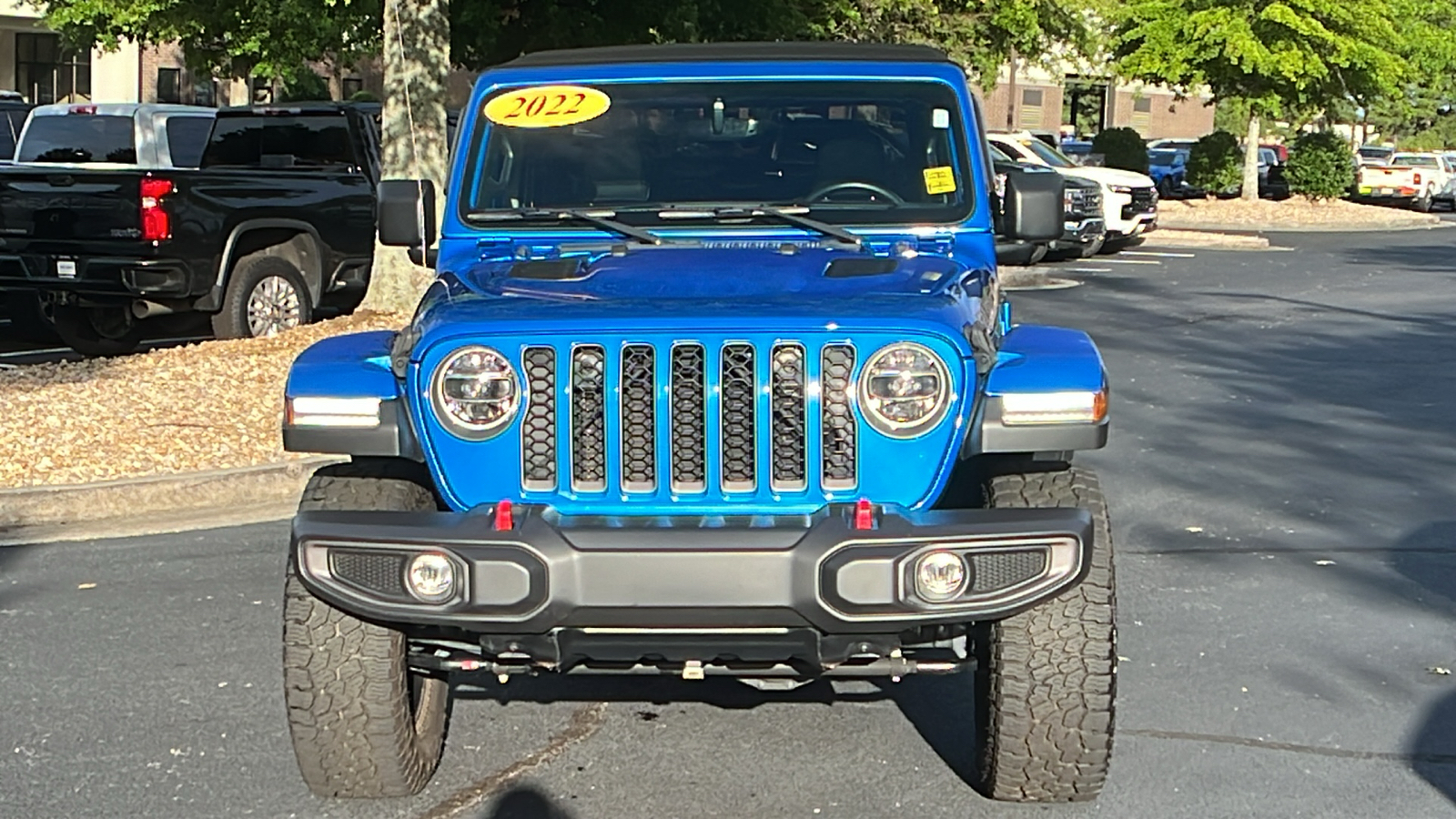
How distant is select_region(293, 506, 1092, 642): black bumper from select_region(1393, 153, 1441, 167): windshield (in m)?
44.0

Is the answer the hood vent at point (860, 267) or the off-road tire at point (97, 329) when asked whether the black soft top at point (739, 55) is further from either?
the off-road tire at point (97, 329)

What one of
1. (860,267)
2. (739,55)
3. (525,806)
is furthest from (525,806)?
(739,55)

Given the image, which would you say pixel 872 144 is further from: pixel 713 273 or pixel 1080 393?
pixel 1080 393

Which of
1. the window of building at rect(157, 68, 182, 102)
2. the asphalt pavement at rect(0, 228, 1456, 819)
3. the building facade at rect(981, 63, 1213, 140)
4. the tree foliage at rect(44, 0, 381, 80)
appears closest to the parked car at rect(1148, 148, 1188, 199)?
the building facade at rect(981, 63, 1213, 140)

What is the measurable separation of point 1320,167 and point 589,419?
36.4 m

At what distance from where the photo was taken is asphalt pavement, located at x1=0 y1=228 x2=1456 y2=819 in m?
4.99

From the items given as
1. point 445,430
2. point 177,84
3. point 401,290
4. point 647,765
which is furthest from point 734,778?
point 177,84

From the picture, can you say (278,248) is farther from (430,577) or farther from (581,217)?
(430,577)

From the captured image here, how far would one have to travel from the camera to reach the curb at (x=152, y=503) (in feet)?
27.7

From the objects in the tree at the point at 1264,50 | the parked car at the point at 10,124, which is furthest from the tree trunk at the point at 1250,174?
the parked car at the point at 10,124

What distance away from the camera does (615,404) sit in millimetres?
4453

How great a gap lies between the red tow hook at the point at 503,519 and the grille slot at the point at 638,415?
315 mm

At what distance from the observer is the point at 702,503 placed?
4492 millimetres

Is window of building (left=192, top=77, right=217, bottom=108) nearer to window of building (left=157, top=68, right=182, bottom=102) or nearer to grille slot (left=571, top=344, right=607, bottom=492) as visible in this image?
window of building (left=157, top=68, right=182, bottom=102)
